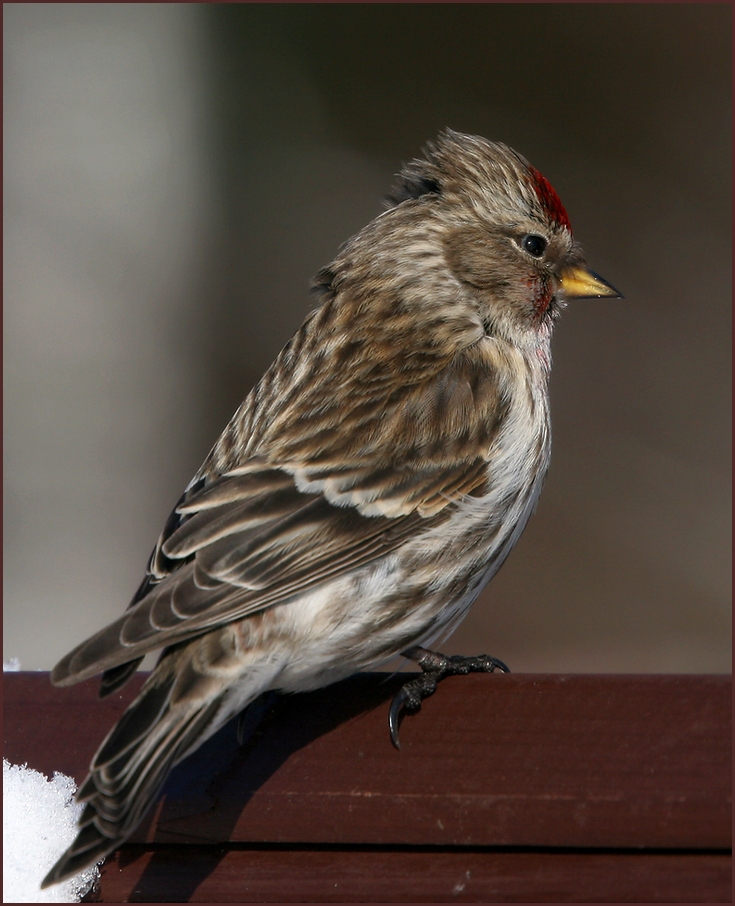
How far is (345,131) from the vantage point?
615 cm

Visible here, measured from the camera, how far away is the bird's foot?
1.83m

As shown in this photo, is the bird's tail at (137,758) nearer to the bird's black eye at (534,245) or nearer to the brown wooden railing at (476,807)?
the brown wooden railing at (476,807)

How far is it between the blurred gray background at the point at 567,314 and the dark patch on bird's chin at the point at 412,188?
280cm

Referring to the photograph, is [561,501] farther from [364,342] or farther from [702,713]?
[702,713]

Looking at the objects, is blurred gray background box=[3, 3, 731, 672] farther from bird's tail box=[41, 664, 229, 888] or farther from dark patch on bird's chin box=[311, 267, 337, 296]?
bird's tail box=[41, 664, 229, 888]

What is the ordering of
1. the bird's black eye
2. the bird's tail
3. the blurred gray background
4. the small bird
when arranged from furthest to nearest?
1. the blurred gray background
2. the bird's black eye
3. the small bird
4. the bird's tail

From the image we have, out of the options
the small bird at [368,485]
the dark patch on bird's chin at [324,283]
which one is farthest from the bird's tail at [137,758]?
the dark patch on bird's chin at [324,283]

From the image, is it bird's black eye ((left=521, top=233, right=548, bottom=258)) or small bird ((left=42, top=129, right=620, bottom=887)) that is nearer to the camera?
small bird ((left=42, top=129, right=620, bottom=887))

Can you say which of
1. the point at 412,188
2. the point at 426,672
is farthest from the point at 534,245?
the point at 426,672

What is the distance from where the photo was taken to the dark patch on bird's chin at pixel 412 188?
105 inches

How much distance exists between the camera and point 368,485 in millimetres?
2047

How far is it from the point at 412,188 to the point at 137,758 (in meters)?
1.55

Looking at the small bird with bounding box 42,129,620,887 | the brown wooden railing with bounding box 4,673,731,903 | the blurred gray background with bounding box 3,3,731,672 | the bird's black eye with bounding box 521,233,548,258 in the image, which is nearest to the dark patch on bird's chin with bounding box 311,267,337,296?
the small bird with bounding box 42,129,620,887

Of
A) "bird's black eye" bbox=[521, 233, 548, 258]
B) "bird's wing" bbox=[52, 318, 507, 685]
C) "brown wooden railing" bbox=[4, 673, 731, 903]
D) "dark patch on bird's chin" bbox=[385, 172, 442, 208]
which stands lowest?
"brown wooden railing" bbox=[4, 673, 731, 903]
